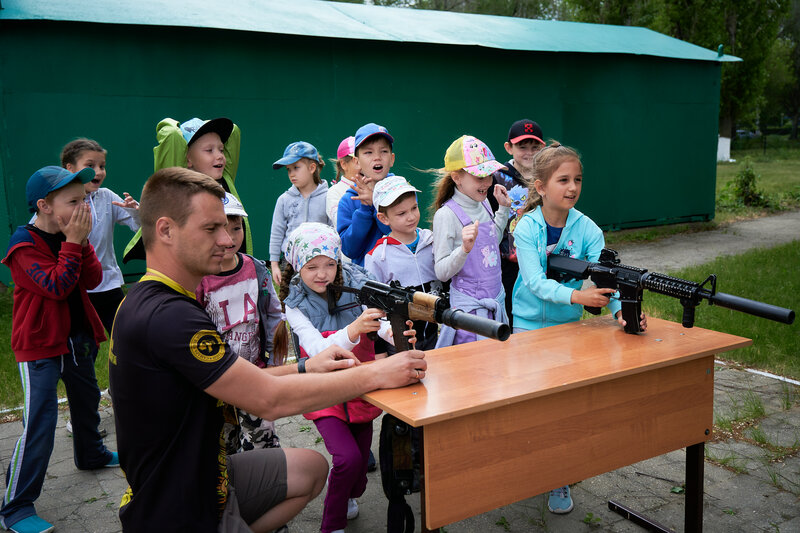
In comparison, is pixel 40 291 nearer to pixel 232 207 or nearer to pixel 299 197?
pixel 232 207

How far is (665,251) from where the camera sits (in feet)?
37.3

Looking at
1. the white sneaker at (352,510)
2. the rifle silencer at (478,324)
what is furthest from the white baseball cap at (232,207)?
the white sneaker at (352,510)

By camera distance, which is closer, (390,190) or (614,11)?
(390,190)

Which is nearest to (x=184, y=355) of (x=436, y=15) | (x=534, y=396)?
(x=534, y=396)

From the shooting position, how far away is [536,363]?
3.04 metres

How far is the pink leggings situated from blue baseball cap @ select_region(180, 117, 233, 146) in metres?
2.03

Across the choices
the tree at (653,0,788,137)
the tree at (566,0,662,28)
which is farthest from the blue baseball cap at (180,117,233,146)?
the tree at (566,0,662,28)

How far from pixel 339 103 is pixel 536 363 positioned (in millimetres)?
7833

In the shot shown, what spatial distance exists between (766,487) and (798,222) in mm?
11978

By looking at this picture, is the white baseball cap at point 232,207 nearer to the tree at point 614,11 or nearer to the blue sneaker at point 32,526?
the blue sneaker at point 32,526

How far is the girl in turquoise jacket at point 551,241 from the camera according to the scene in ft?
12.5

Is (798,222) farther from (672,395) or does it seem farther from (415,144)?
(672,395)

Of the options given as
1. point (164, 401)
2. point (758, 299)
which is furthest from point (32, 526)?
point (758, 299)

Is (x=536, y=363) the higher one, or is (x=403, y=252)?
(x=403, y=252)
